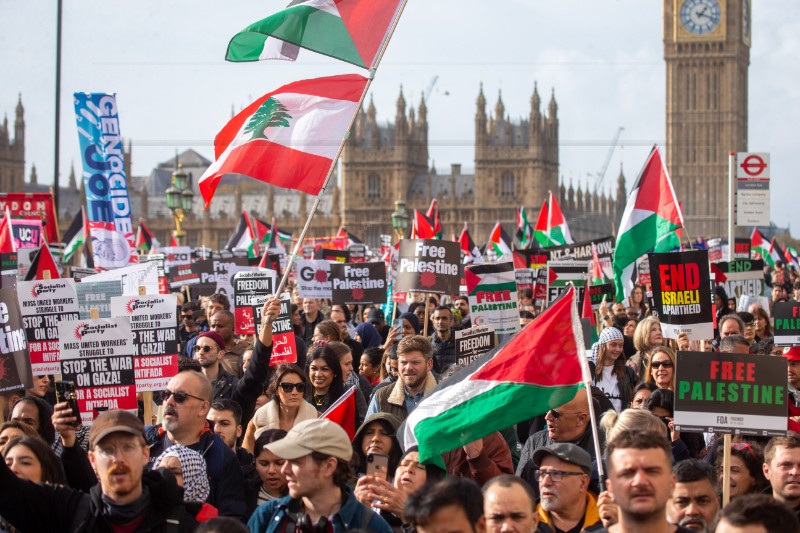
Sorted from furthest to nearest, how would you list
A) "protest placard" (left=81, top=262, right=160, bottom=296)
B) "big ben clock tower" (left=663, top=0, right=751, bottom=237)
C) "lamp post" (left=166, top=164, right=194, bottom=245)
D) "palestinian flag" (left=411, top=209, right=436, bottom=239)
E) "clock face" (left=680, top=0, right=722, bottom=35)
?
"big ben clock tower" (left=663, top=0, right=751, bottom=237) < "clock face" (left=680, top=0, right=722, bottom=35) < "lamp post" (left=166, top=164, right=194, bottom=245) < "palestinian flag" (left=411, top=209, right=436, bottom=239) < "protest placard" (left=81, top=262, right=160, bottom=296)

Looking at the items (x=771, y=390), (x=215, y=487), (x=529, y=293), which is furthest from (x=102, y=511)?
(x=529, y=293)

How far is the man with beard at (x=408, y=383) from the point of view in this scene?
7.55 m

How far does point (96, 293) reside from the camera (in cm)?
1031

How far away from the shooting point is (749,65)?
88.5m

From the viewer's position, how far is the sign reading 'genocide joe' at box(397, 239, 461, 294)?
14000 mm

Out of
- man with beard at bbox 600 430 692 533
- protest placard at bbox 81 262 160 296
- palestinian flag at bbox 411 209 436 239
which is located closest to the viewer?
man with beard at bbox 600 430 692 533

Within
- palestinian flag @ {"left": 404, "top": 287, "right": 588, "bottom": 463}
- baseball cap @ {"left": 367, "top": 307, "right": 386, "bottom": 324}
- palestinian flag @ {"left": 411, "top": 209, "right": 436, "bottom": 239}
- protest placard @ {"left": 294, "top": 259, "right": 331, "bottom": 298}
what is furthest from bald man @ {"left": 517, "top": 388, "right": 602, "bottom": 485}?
palestinian flag @ {"left": 411, "top": 209, "right": 436, "bottom": 239}

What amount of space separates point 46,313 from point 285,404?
2553mm

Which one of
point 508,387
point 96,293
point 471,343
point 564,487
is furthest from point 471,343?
point 564,487

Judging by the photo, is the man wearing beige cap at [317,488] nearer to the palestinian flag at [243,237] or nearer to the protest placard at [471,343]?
the protest placard at [471,343]

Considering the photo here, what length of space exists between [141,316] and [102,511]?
12.1 ft

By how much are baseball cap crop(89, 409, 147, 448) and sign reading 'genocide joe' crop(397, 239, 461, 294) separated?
8.94 m

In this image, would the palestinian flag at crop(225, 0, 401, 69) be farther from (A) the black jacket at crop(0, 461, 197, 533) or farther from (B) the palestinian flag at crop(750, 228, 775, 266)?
(B) the palestinian flag at crop(750, 228, 775, 266)

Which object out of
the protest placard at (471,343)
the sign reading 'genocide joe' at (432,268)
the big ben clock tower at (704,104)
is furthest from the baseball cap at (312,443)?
the big ben clock tower at (704,104)
